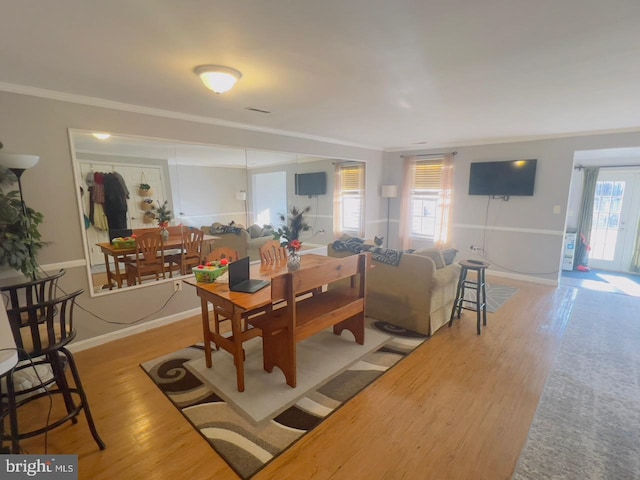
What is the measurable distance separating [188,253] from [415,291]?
2.65 metres

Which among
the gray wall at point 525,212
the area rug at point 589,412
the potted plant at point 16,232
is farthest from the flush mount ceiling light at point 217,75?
the gray wall at point 525,212

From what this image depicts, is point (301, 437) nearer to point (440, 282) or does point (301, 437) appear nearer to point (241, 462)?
point (241, 462)

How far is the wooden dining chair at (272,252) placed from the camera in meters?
3.10

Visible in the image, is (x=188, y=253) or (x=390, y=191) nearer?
(x=188, y=253)

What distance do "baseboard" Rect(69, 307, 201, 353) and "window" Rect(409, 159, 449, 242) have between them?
4.48 meters

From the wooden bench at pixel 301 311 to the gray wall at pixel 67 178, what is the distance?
5.14 feet

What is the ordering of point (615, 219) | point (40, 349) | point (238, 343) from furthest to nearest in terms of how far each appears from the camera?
point (615, 219), point (238, 343), point (40, 349)

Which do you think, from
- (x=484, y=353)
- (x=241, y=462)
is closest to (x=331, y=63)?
(x=241, y=462)

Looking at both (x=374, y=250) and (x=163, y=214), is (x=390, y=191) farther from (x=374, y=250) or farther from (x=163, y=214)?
(x=163, y=214)

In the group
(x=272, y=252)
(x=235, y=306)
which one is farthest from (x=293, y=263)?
(x=235, y=306)

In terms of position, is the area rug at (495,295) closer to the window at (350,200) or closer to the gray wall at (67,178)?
the window at (350,200)

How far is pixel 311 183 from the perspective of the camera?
5273 millimetres

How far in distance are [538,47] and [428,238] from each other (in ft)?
15.1

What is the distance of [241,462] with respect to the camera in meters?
1.69
